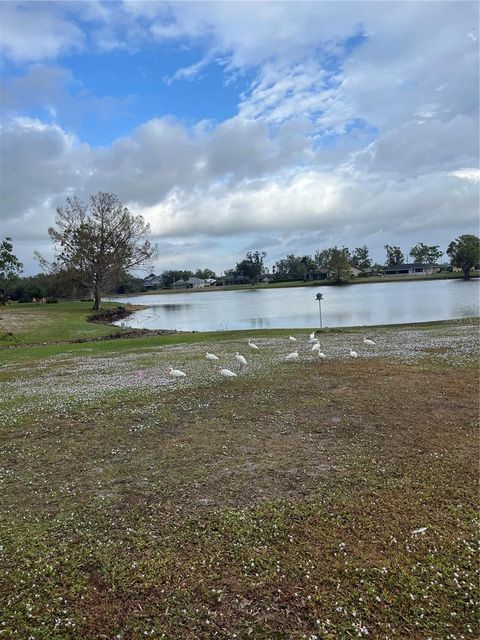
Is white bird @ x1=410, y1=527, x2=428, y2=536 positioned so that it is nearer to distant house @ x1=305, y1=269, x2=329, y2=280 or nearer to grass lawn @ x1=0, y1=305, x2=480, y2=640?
grass lawn @ x1=0, y1=305, x2=480, y2=640

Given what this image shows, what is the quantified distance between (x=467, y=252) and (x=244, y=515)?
141349 millimetres

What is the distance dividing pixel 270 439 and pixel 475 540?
3961mm

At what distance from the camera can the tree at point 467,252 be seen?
127 meters

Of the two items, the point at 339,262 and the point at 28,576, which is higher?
the point at 339,262

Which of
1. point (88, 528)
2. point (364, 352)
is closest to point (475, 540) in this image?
point (88, 528)

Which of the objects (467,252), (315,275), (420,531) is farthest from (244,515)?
(315,275)

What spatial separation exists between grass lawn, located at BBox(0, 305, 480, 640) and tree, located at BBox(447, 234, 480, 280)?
132 meters

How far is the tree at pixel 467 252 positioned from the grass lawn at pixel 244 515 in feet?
433

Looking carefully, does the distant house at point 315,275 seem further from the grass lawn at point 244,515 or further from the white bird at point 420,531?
the white bird at point 420,531

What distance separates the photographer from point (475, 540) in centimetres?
496

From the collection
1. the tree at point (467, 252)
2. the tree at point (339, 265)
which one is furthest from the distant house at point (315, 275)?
the tree at point (467, 252)

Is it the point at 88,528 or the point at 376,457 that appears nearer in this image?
the point at 88,528

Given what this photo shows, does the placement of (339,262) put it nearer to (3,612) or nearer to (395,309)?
(395,309)

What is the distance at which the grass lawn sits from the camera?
4.03m
